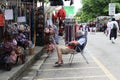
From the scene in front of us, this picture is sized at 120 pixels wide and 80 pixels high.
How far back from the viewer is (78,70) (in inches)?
478

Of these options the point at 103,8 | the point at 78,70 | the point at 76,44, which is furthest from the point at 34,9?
the point at 103,8

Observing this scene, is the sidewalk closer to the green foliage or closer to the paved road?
the paved road

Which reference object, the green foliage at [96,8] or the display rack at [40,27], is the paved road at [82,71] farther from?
the green foliage at [96,8]

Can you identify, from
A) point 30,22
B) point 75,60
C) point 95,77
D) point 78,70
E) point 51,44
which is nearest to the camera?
point 95,77

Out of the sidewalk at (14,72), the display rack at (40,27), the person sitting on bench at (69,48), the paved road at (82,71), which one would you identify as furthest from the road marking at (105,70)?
the display rack at (40,27)

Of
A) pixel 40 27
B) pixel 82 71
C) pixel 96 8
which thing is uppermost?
pixel 96 8

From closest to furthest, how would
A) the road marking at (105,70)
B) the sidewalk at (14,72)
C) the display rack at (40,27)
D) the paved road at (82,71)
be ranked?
the sidewalk at (14,72) < the road marking at (105,70) < the paved road at (82,71) < the display rack at (40,27)

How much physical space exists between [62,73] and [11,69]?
1.51 meters

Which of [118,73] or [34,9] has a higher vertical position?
[34,9]

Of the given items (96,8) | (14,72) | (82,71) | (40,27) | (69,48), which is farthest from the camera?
(96,8)

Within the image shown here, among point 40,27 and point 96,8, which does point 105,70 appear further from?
point 96,8

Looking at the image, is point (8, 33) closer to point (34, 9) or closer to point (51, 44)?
point (51, 44)

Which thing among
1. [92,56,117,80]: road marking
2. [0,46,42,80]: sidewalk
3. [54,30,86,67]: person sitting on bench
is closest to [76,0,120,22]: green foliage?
[92,56,117,80]: road marking

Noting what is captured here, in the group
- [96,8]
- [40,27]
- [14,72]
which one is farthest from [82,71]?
[96,8]
